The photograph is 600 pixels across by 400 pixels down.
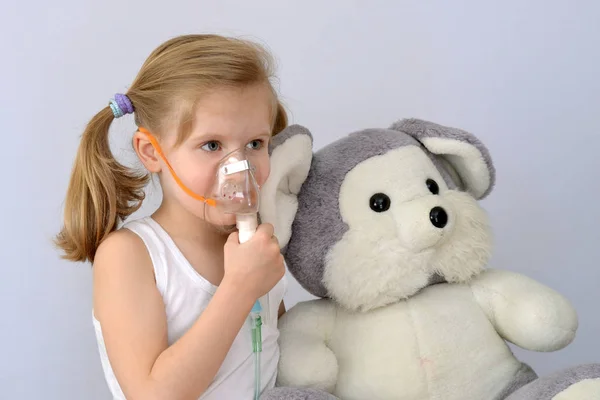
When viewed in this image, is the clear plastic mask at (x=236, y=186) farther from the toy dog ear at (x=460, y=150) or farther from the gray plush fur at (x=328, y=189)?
the toy dog ear at (x=460, y=150)

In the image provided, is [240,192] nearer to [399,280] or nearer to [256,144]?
[256,144]

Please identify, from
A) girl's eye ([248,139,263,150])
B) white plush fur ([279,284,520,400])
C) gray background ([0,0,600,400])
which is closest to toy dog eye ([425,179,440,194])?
white plush fur ([279,284,520,400])

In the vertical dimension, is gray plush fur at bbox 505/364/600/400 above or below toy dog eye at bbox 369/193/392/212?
below

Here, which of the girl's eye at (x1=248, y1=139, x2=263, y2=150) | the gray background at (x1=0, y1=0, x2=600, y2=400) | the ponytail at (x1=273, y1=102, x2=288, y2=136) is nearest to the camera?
the girl's eye at (x1=248, y1=139, x2=263, y2=150)

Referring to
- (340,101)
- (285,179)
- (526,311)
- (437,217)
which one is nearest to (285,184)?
(285,179)

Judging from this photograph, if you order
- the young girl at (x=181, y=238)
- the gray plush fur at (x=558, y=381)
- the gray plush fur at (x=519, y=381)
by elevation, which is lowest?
the gray plush fur at (x=519, y=381)

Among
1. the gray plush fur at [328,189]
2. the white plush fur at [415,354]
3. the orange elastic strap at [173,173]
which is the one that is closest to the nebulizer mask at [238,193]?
the orange elastic strap at [173,173]

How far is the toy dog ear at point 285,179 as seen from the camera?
109 centimetres

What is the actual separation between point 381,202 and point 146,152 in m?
0.32

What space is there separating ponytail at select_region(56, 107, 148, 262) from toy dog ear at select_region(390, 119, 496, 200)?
42 cm

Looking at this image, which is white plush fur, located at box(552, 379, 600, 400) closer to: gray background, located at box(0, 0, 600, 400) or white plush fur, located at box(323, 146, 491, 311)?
white plush fur, located at box(323, 146, 491, 311)

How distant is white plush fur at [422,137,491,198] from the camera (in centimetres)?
115

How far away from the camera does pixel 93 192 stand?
44.4 inches

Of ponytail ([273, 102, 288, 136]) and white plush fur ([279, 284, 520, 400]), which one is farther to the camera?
ponytail ([273, 102, 288, 136])
